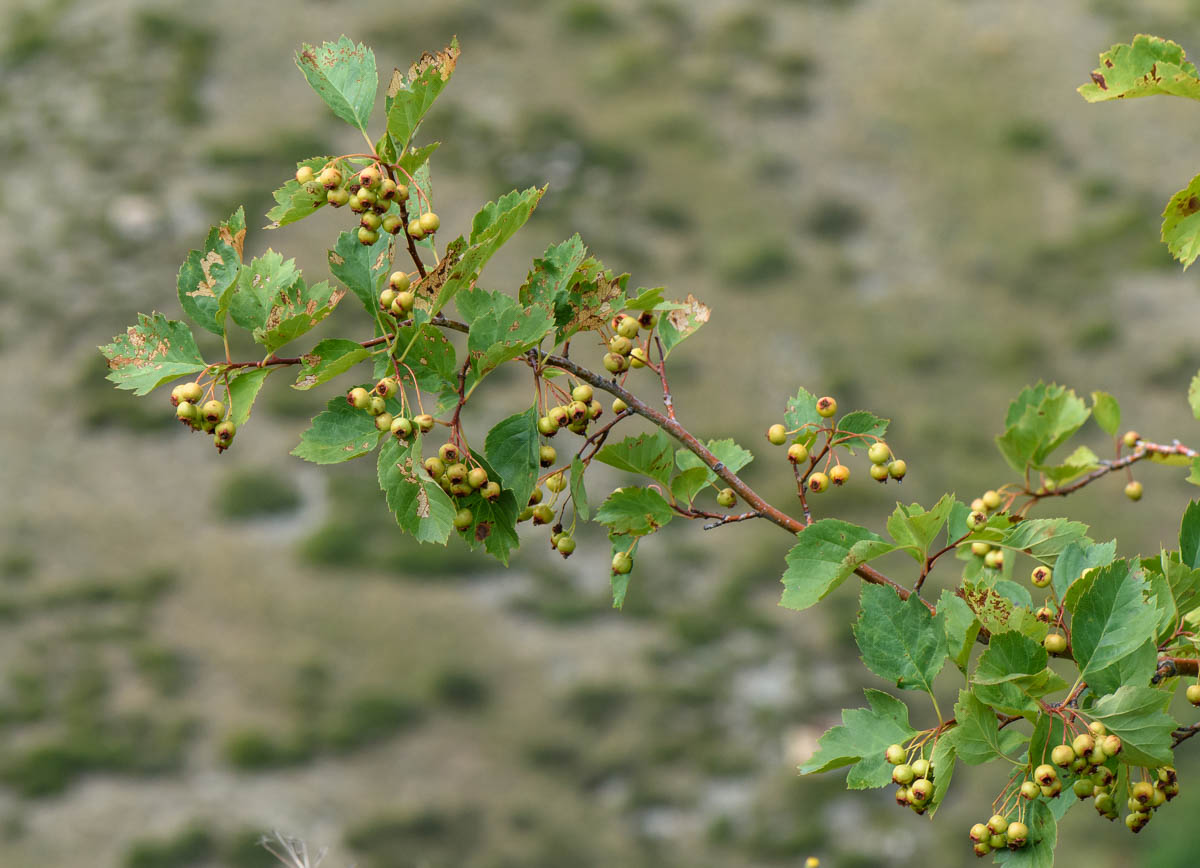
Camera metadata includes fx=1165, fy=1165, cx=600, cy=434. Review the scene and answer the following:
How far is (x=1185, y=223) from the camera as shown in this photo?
973 mm

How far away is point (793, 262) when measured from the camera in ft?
15.4

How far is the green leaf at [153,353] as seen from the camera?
88cm

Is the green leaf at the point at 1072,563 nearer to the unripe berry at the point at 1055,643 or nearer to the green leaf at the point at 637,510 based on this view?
the unripe berry at the point at 1055,643

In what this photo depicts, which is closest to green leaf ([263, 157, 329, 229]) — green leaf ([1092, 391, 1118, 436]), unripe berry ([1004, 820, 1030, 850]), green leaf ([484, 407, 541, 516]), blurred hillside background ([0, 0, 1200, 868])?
green leaf ([484, 407, 541, 516])

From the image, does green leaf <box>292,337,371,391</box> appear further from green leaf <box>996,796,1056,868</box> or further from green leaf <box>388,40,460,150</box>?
green leaf <box>996,796,1056,868</box>

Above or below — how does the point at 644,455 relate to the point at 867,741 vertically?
above

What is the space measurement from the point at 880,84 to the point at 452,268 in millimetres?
4801

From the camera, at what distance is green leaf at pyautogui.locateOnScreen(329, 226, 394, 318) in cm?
88

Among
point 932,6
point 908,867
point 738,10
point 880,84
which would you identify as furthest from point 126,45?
point 908,867

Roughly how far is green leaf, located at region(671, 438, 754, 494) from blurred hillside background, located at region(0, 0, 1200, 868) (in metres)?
2.19

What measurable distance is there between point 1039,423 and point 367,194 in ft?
2.37

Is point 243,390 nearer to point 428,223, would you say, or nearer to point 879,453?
point 428,223

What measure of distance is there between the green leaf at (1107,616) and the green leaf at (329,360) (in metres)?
0.54

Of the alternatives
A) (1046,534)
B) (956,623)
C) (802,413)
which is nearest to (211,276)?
(802,413)
